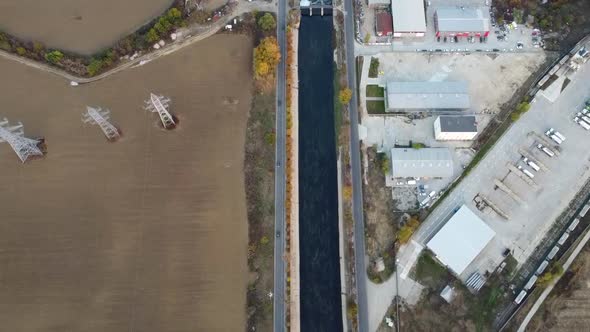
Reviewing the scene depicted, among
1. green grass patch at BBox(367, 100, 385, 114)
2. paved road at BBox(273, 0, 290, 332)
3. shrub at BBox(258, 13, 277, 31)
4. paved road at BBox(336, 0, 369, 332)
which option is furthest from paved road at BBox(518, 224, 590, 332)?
shrub at BBox(258, 13, 277, 31)

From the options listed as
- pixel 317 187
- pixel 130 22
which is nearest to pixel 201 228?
pixel 317 187

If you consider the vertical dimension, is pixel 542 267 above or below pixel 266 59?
below

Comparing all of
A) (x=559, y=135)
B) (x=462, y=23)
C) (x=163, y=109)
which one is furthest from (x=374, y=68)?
(x=163, y=109)

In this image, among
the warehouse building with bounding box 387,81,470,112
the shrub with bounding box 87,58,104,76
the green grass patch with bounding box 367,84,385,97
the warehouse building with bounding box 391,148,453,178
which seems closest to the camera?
the warehouse building with bounding box 391,148,453,178

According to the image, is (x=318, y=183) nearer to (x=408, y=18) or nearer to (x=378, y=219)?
(x=378, y=219)

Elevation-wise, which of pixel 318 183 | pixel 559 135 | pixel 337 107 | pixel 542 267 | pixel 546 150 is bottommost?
pixel 542 267

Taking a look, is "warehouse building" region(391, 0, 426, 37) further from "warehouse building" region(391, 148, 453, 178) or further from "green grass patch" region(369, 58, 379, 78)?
"warehouse building" region(391, 148, 453, 178)

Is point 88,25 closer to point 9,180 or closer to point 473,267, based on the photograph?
point 9,180
